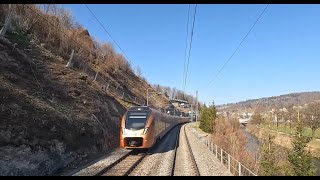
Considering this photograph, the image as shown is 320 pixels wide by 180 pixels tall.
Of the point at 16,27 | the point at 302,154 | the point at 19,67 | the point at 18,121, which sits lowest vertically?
the point at 302,154

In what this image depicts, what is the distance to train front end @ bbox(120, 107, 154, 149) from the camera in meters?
22.3

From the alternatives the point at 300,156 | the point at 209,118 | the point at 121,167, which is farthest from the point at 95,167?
the point at 209,118

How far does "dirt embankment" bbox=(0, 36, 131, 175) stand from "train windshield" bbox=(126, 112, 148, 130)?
233 cm

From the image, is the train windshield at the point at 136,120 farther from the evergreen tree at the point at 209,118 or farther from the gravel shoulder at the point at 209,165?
the evergreen tree at the point at 209,118

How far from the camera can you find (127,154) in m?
22.2

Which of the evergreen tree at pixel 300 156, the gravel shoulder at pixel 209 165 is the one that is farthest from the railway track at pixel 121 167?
the evergreen tree at pixel 300 156

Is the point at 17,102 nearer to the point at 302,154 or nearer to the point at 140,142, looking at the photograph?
the point at 140,142

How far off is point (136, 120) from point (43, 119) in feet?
20.8

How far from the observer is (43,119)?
724 inches

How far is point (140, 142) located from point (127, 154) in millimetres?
1068

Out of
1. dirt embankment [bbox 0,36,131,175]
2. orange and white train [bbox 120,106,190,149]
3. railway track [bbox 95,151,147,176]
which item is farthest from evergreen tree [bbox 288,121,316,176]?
railway track [bbox 95,151,147,176]

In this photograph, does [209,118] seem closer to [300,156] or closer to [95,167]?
[300,156]

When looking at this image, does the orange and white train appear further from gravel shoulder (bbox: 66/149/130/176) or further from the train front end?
gravel shoulder (bbox: 66/149/130/176)
